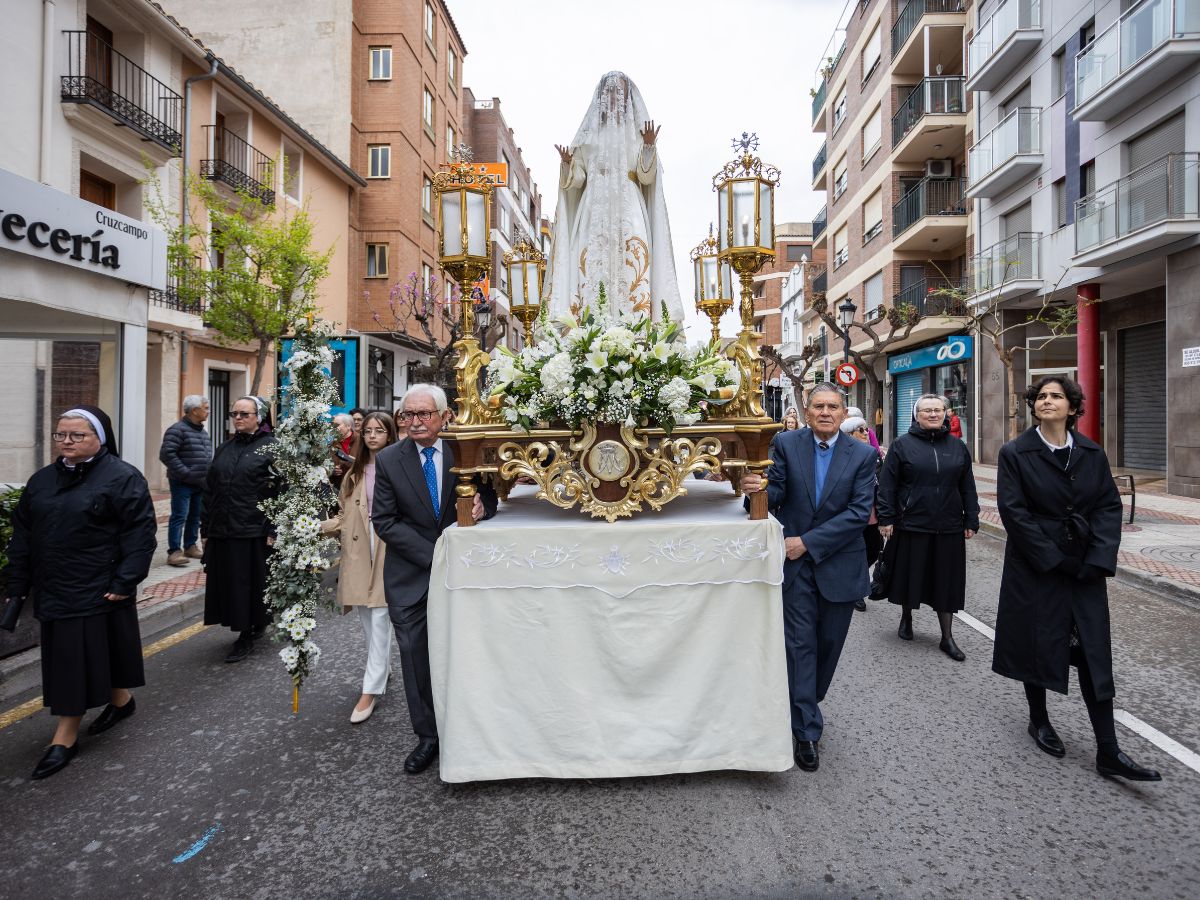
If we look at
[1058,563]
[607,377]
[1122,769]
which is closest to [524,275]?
[607,377]

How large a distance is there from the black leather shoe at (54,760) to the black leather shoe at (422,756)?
5.68 feet

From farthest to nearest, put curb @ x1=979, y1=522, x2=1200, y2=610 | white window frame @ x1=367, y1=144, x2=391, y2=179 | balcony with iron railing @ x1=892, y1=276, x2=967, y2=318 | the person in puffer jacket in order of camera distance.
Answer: white window frame @ x1=367, y1=144, x2=391, y2=179 < balcony with iron railing @ x1=892, y1=276, x2=967, y2=318 < the person in puffer jacket < curb @ x1=979, y1=522, x2=1200, y2=610

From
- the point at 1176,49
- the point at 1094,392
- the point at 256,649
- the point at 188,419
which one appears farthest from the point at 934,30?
the point at 256,649

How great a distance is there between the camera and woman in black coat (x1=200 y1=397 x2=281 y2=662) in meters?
5.27

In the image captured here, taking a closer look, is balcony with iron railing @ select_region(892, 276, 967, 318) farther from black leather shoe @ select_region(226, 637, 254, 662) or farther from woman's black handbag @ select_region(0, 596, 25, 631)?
woman's black handbag @ select_region(0, 596, 25, 631)

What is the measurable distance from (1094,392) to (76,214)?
19845mm

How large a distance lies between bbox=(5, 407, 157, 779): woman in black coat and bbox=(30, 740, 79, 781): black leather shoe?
1 cm

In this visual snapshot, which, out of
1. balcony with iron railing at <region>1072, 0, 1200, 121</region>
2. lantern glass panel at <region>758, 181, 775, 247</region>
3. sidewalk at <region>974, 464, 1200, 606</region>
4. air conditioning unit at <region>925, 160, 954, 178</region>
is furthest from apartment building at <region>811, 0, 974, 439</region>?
lantern glass panel at <region>758, 181, 775, 247</region>

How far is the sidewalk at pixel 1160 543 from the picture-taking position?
279 inches

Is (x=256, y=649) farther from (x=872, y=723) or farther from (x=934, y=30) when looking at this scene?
(x=934, y=30)

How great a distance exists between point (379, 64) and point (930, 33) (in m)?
19.4

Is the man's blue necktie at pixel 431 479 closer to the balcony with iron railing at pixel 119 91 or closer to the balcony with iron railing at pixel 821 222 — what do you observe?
the balcony with iron railing at pixel 119 91

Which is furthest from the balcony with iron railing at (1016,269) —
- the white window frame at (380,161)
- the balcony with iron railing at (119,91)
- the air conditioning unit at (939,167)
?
the white window frame at (380,161)

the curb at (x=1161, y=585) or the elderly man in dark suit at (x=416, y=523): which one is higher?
the elderly man in dark suit at (x=416, y=523)
